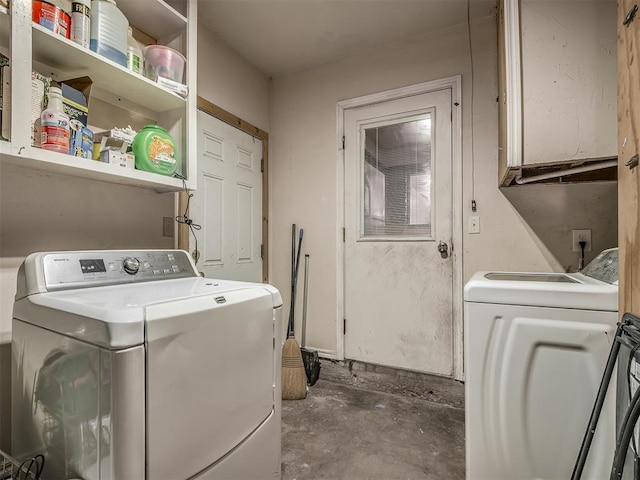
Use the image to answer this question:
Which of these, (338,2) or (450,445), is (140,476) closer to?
(450,445)

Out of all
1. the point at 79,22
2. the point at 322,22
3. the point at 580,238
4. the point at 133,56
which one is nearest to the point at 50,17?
the point at 79,22

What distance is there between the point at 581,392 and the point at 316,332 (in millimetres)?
1898

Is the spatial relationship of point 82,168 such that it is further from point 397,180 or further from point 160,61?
point 397,180

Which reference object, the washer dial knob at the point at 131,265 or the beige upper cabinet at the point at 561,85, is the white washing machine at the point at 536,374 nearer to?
the beige upper cabinet at the point at 561,85

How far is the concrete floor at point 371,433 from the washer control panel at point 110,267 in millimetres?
1097

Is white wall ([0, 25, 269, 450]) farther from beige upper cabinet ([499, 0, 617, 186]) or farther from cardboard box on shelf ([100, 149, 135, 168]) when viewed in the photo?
beige upper cabinet ([499, 0, 617, 186])

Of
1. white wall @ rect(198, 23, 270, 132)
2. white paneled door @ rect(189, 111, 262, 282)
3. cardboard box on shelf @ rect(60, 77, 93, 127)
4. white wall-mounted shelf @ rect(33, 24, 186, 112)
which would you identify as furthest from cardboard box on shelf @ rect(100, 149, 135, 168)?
white wall @ rect(198, 23, 270, 132)

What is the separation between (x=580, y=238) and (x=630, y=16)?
1385 mm

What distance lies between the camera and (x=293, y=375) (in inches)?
93.4

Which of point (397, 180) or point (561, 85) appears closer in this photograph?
point (561, 85)

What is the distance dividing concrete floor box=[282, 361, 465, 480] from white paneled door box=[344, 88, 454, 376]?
0.25m

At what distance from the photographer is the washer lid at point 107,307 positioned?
0.83 m

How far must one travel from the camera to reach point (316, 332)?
2818mm

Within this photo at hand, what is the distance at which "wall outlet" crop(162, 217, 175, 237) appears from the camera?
2.00 meters
